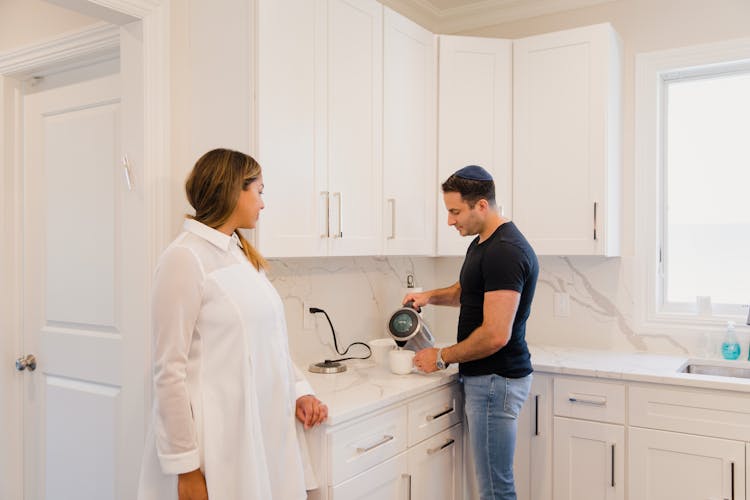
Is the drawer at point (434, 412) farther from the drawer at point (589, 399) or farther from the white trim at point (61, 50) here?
the white trim at point (61, 50)

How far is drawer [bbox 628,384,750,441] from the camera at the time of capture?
2338 mm

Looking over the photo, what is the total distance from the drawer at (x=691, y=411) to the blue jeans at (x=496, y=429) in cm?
53

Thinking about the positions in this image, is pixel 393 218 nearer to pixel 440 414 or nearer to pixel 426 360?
pixel 426 360

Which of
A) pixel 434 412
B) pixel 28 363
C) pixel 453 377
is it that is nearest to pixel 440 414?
pixel 434 412

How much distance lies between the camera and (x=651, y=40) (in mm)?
3010

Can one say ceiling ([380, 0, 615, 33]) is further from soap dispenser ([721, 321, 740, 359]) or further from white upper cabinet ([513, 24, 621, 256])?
soap dispenser ([721, 321, 740, 359])

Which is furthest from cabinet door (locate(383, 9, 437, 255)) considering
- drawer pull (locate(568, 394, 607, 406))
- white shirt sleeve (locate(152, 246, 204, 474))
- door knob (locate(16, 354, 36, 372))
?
door knob (locate(16, 354, 36, 372))

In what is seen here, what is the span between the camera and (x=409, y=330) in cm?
253

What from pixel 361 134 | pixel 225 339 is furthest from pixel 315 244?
pixel 225 339

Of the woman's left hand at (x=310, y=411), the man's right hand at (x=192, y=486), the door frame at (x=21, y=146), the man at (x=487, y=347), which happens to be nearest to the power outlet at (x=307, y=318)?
the man at (x=487, y=347)

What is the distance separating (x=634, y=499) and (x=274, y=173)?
190cm

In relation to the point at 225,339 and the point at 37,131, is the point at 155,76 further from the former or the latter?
the point at 225,339

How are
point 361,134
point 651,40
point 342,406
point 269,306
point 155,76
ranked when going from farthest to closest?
point 651,40 < point 361,134 < point 155,76 < point 342,406 < point 269,306

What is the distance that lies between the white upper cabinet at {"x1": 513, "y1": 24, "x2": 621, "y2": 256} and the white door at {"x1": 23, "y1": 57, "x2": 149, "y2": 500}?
1.74m
